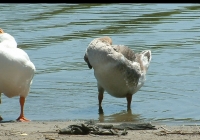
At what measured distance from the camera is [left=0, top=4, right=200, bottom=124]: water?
11180mm

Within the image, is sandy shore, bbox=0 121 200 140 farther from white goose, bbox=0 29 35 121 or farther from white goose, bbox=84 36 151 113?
white goose, bbox=84 36 151 113

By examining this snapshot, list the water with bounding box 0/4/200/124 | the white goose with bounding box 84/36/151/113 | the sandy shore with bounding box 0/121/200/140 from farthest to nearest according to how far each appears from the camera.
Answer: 1. the water with bounding box 0/4/200/124
2. the white goose with bounding box 84/36/151/113
3. the sandy shore with bounding box 0/121/200/140

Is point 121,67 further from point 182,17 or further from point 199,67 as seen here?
point 182,17

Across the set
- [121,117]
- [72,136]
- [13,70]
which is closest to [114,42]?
[121,117]

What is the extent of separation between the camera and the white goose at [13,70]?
383 inches

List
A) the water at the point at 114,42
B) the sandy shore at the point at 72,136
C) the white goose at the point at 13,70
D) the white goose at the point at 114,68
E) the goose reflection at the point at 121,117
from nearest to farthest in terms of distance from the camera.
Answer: the sandy shore at the point at 72,136 < the white goose at the point at 13,70 < the goose reflection at the point at 121,117 < the white goose at the point at 114,68 < the water at the point at 114,42

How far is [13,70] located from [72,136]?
2078mm

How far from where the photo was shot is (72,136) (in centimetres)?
809

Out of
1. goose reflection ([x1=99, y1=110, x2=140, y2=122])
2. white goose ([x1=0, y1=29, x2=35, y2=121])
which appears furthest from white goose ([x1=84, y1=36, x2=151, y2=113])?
white goose ([x1=0, y1=29, x2=35, y2=121])

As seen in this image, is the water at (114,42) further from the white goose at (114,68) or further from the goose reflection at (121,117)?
the white goose at (114,68)

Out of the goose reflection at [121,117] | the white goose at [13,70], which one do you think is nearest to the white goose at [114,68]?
the goose reflection at [121,117]

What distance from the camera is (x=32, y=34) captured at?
18.8m

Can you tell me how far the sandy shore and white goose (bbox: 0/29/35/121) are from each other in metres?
0.91

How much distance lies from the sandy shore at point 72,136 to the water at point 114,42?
136 cm
